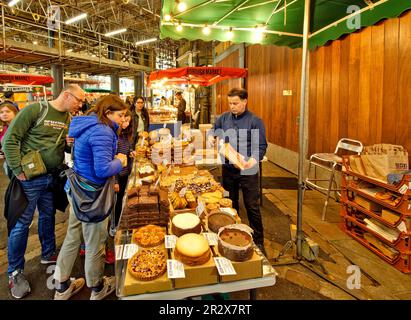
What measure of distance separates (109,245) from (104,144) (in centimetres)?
203

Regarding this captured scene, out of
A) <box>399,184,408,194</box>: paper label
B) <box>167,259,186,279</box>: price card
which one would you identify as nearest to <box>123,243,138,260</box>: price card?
<box>167,259,186,279</box>: price card

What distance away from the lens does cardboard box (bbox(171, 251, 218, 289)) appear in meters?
1.56

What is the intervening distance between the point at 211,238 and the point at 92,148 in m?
1.14

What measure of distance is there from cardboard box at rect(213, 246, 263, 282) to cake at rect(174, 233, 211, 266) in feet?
0.55

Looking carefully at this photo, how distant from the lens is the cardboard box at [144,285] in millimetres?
1500

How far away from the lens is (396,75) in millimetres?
3939

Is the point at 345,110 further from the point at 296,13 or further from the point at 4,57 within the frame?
the point at 4,57

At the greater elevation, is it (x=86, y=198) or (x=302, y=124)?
(x=302, y=124)

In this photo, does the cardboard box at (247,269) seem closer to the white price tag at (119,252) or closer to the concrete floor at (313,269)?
the white price tag at (119,252)

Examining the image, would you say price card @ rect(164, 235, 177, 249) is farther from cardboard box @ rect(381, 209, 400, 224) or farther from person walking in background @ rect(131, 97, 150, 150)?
person walking in background @ rect(131, 97, 150, 150)

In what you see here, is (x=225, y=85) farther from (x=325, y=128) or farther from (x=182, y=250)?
(x=182, y=250)

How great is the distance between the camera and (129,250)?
1766 mm

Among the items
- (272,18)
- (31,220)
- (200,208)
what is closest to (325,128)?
(272,18)
